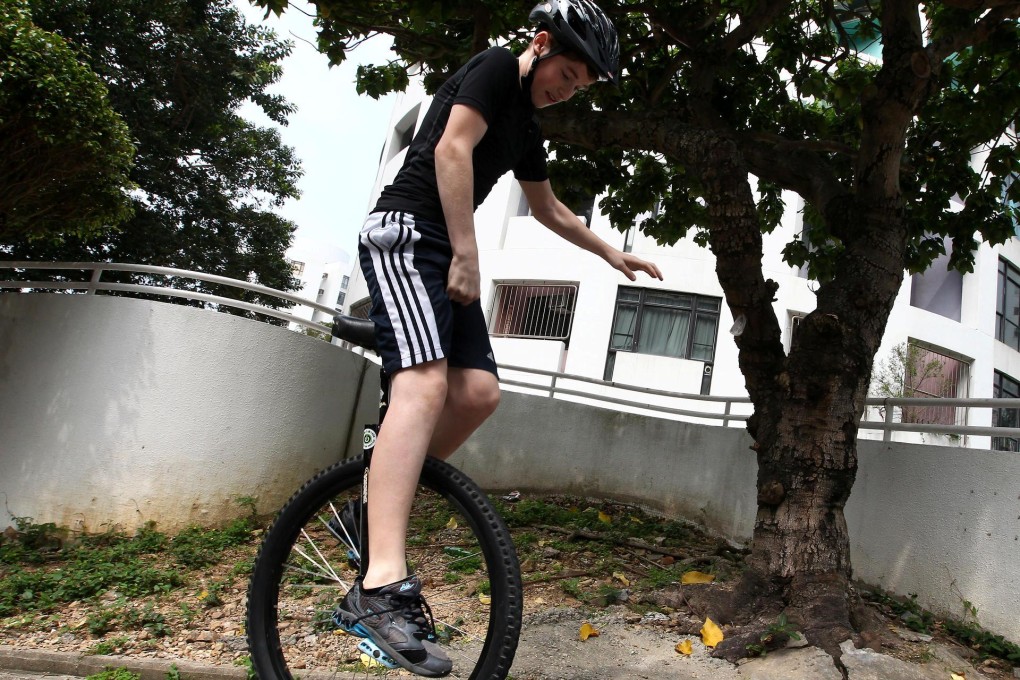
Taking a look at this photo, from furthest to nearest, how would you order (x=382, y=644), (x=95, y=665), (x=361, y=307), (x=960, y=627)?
1. (x=361, y=307)
2. (x=960, y=627)
3. (x=95, y=665)
4. (x=382, y=644)

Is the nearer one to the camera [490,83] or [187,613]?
[490,83]

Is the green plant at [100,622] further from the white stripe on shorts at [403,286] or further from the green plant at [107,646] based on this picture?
the white stripe on shorts at [403,286]

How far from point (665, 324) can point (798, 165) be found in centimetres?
891

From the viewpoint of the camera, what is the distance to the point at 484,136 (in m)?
2.11

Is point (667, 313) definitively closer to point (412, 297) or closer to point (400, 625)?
point (412, 297)

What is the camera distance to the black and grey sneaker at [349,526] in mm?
2043

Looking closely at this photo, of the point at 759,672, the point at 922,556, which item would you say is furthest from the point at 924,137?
the point at 759,672

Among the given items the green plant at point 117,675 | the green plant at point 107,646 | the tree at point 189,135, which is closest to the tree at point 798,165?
the green plant at point 117,675

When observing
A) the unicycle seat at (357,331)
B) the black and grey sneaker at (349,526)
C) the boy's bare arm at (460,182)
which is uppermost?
the boy's bare arm at (460,182)

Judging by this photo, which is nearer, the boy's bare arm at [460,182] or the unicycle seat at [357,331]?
the boy's bare arm at [460,182]

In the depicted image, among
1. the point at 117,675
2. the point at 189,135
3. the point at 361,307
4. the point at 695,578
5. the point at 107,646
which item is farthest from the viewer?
the point at 361,307

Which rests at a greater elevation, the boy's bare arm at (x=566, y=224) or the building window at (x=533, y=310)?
the building window at (x=533, y=310)

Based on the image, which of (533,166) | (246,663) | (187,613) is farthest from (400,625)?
(187,613)

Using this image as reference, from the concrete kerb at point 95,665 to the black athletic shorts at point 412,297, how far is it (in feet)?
5.81
